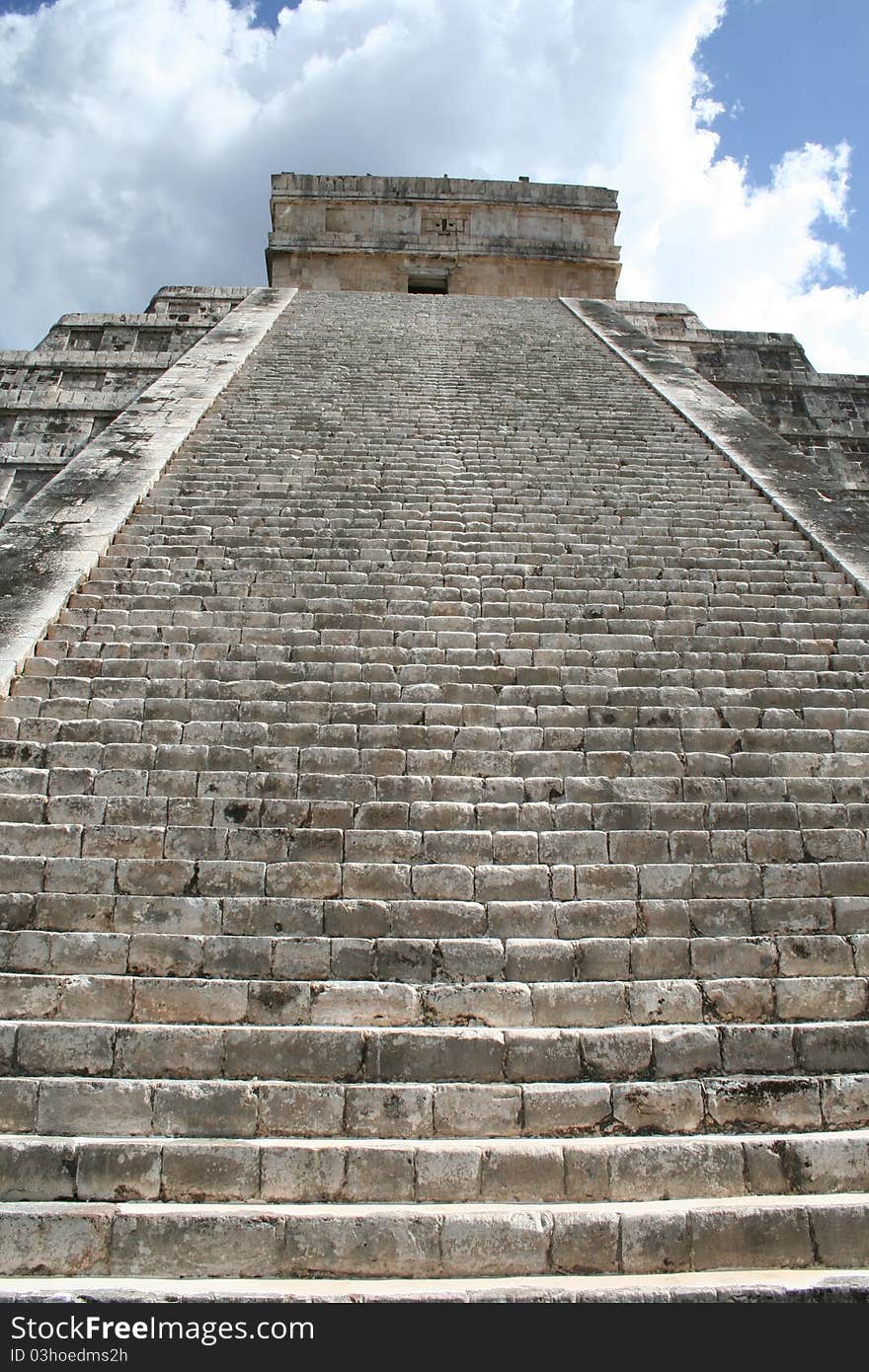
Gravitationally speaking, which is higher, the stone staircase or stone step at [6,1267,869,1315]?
the stone staircase

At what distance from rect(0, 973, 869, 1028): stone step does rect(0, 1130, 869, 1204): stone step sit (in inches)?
21.3

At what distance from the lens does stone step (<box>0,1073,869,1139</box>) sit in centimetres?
354

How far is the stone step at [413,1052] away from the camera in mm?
3715

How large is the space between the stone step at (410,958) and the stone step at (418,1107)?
499 mm

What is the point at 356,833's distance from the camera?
4.65 m

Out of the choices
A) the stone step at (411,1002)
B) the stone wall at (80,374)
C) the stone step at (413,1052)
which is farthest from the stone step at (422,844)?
the stone wall at (80,374)

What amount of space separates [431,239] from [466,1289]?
19.8 metres

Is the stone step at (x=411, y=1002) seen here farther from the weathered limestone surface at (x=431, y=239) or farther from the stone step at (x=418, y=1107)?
the weathered limestone surface at (x=431, y=239)

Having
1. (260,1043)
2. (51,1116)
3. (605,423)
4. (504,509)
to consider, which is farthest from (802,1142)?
(605,423)

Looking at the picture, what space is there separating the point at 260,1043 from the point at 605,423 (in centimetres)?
813

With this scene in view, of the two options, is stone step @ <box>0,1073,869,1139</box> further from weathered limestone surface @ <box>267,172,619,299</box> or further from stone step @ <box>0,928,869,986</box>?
weathered limestone surface @ <box>267,172,619,299</box>

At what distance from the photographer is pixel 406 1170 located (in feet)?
11.1

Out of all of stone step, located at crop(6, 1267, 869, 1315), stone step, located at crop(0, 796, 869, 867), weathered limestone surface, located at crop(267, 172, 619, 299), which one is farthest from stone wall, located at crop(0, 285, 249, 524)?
stone step, located at crop(6, 1267, 869, 1315)

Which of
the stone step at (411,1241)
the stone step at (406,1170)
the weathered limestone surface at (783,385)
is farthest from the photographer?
the weathered limestone surface at (783,385)
